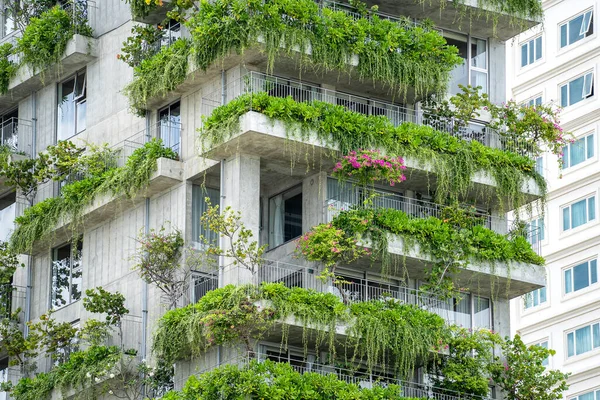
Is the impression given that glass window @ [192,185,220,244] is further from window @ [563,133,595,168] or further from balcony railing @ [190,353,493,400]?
window @ [563,133,595,168]

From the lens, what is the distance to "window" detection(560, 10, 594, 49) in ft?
270

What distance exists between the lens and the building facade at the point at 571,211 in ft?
262

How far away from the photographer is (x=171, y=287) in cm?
4941

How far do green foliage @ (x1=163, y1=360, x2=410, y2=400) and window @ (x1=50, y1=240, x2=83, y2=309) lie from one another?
9.31 meters

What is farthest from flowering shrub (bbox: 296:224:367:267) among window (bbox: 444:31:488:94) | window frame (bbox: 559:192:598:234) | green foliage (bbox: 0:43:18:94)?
window frame (bbox: 559:192:598:234)

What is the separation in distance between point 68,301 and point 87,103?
5902 mm

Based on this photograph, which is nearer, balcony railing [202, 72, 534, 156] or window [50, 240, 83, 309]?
balcony railing [202, 72, 534, 156]

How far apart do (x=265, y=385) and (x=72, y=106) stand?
15.5m

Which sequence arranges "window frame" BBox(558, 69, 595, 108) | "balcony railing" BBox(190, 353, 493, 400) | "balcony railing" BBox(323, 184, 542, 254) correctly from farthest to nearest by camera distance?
"window frame" BBox(558, 69, 595, 108) < "balcony railing" BBox(323, 184, 542, 254) < "balcony railing" BBox(190, 353, 493, 400)

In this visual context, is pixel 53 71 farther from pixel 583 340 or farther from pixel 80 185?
pixel 583 340

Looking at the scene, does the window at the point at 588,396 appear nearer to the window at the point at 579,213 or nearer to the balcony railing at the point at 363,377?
the window at the point at 579,213

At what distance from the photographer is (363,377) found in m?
48.2

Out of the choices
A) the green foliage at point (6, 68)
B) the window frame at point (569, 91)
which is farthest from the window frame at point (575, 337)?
the green foliage at point (6, 68)

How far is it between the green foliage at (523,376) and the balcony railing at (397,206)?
10.6 feet
